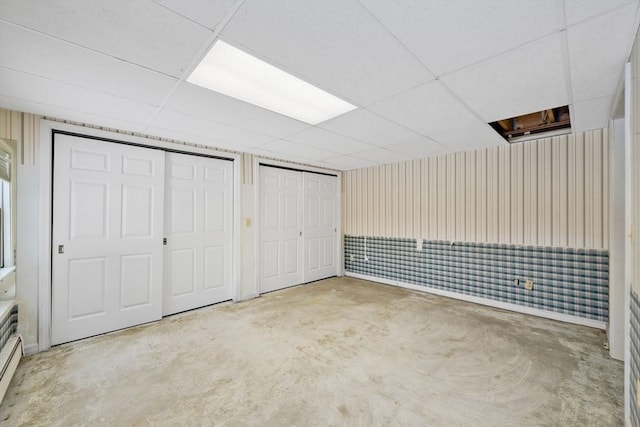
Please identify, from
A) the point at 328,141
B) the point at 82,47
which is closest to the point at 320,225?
the point at 328,141

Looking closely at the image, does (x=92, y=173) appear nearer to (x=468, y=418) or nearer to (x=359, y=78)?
(x=359, y=78)

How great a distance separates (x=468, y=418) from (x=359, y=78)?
247 centimetres

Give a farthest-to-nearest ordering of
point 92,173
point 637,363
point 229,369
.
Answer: point 92,173, point 229,369, point 637,363

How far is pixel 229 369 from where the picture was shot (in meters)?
2.38

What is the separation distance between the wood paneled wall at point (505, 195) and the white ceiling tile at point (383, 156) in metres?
0.33

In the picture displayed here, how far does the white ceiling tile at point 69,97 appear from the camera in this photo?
2.00 meters

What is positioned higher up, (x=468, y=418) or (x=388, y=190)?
(x=388, y=190)

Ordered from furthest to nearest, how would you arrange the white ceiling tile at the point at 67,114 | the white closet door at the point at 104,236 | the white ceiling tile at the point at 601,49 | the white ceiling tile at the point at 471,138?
the white ceiling tile at the point at 471,138 → the white closet door at the point at 104,236 → the white ceiling tile at the point at 67,114 → the white ceiling tile at the point at 601,49

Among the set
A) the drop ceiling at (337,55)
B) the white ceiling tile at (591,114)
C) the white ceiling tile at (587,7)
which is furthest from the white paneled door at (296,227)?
the white ceiling tile at (587,7)

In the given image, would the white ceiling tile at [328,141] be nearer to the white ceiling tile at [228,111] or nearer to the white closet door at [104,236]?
the white ceiling tile at [228,111]

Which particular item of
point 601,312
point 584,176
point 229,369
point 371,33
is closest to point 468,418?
point 229,369

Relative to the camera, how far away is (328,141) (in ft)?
11.9

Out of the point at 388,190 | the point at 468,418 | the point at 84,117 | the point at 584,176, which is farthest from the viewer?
the point at 388,190

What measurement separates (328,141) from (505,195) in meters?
2.69
